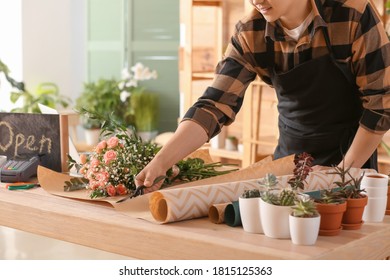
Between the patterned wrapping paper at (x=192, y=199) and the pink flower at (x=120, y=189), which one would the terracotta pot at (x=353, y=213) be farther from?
the pink flower at (x=120, y=189)

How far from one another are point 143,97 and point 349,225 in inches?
259

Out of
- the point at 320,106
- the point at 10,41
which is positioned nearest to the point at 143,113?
the point at 10,41

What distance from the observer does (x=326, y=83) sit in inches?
105

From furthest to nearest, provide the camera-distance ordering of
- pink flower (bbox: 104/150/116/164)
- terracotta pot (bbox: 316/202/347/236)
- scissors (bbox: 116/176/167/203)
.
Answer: pink flower (bbox: 104/150/116/164) → scissors (bbox: 116/176/167/203) → terracotta pot (bbox: 316/202/347/236)

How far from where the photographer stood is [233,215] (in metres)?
1.93

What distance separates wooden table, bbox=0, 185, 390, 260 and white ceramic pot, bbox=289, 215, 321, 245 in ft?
0.06

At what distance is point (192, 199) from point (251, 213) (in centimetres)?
21

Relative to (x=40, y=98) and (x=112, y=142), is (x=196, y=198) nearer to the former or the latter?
(x=112, y=142)

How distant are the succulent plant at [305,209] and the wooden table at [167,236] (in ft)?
0.25

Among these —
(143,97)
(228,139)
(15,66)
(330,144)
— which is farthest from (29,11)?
(330,144)

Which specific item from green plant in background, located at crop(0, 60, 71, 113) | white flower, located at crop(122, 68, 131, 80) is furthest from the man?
white flower, located at crop(122, 68, 131, 80)

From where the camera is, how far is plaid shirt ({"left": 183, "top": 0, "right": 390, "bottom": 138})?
2.47 metres

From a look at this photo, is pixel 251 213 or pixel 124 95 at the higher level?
pixel 251 213

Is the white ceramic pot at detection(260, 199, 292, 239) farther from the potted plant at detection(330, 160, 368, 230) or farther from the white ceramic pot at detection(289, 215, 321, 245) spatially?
the potted plant at detection(330, 160, 368, 230)
